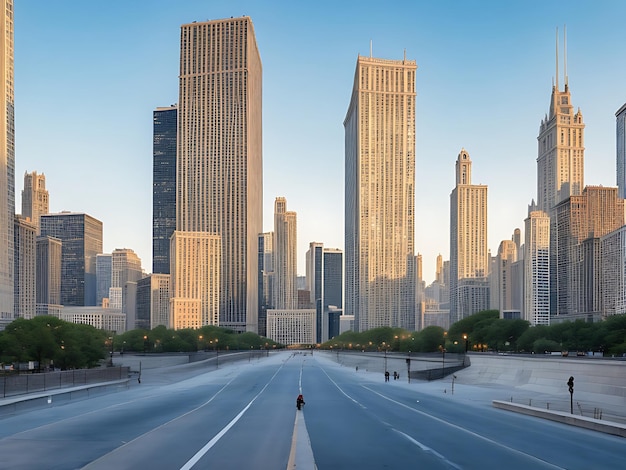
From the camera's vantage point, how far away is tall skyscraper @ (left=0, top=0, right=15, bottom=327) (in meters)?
156

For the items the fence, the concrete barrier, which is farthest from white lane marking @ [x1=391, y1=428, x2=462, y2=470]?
the fence

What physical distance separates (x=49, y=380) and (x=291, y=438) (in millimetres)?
34899

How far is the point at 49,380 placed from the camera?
191 feet

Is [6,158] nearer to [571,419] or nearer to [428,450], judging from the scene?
[571,419]

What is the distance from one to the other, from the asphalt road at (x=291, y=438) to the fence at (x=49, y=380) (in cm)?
440

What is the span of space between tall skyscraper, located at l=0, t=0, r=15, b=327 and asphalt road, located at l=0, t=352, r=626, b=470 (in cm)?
11947

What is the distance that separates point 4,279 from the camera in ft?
531

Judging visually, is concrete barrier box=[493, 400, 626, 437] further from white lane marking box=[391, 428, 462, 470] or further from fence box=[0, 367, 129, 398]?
fence box=[0, 367, 129, 398]

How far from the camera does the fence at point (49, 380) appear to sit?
50438 millimetres

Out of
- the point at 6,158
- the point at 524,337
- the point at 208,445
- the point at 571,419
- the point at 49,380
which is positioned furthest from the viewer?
the point at 6,158

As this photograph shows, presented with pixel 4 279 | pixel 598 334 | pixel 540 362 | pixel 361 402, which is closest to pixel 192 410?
pixel 361 402

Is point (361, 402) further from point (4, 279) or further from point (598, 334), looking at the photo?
point (4, 279)

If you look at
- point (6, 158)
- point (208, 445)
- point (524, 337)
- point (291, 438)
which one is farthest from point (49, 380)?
point (6, 158)

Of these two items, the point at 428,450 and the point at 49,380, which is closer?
the point at 428,450
